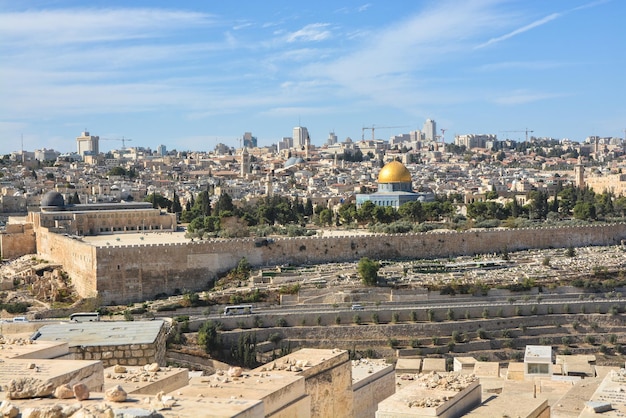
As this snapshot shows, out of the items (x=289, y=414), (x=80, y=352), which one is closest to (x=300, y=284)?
(x=80, y=352)

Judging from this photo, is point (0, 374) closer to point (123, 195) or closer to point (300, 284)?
point (300, 284)

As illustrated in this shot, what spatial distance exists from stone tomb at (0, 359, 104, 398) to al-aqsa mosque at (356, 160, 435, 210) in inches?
1360

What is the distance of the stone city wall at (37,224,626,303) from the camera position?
24.5 metres

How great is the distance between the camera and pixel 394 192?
41.5 m

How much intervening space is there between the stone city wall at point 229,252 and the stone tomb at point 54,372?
1855 cm

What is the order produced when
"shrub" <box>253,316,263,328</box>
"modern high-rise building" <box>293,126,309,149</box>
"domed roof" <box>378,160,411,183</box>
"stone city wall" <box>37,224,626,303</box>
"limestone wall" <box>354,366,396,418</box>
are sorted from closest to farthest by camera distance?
"limestone wall" <box>354,366,396,418</box> < "shrub" <box>253,316,263,328</box> < "stone city wall" <box>37,224,626,303</box> < "domed roof" <box>378,160,411,183</box> < "modern high-rise building" <box>293,126,309,149</box>

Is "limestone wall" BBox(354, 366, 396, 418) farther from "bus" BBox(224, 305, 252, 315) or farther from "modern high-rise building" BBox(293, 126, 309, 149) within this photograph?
"modern high-rise building" BBox(293, 126, 309, 149)

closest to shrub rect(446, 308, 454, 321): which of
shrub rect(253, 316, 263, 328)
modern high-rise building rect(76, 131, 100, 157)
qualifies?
shrub rect(253, 316, 263, 328)

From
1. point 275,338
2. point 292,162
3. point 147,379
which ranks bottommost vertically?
point 275,338

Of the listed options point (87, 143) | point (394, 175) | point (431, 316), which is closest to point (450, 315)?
point (431, 316)

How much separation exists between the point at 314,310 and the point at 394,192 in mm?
19773

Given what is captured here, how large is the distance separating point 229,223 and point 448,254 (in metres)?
8.52

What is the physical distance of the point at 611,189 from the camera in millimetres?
59406

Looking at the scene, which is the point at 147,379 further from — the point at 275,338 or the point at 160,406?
the point at 275,338
